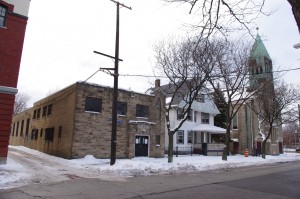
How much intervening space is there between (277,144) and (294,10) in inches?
1915

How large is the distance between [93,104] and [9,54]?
9329mm

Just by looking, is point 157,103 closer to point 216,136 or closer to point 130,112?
point 130,112

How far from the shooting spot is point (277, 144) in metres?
50.1

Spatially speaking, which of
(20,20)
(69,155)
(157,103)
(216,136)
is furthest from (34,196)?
(216,136)

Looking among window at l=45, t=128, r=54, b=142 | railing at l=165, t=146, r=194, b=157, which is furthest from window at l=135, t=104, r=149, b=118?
window at l=45, t=128, r=54, b=142

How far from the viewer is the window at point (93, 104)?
25573mm

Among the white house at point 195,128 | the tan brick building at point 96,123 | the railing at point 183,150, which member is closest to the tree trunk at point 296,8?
the tan brick building at point 96,123

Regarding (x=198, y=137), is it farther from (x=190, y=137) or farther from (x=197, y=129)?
(x=197, y=129)

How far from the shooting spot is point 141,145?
28.7m

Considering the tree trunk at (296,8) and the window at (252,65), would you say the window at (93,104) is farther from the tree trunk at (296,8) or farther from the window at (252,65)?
the tree trunk at (296,8)

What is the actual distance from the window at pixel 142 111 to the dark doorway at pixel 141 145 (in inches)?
88.8

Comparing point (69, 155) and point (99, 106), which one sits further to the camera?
point (99, 106)

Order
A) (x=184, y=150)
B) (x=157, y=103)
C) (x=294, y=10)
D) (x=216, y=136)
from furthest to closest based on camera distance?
1. (x=216, y=136)
2. (x=184, y=150)
3. (x=157, y=103)
4. (x=294, y=10)

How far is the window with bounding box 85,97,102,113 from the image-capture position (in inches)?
1007
